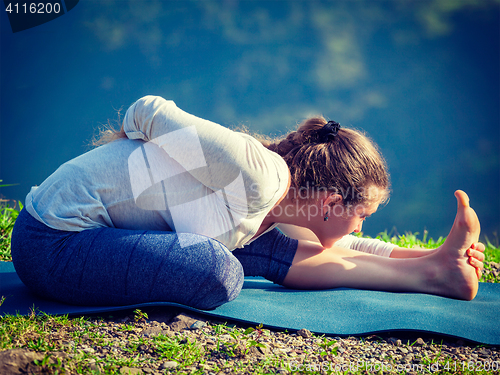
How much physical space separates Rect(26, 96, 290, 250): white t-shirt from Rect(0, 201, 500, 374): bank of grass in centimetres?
37

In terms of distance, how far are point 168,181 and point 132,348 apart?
635 millimetres

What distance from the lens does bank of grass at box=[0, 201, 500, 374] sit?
1.14m

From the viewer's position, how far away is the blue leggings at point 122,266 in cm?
148

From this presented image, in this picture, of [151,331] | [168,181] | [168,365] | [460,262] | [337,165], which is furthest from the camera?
[460,262]

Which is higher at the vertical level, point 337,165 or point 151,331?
point 337,165

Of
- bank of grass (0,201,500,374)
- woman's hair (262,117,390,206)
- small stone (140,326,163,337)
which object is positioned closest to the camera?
bank of grass (0,201,500,374)

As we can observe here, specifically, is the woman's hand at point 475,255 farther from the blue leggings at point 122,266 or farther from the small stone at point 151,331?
the small stone at point 151,331

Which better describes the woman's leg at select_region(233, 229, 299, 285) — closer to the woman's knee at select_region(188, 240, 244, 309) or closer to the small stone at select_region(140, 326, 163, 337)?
the woman's knee at select_region(188, 240, 244, 309)

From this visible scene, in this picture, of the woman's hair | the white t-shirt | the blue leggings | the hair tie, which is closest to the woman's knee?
the blue leggings

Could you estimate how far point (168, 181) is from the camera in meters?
1.58

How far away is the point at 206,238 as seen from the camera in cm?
154

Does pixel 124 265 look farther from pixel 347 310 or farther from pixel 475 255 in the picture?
pixel 475 255

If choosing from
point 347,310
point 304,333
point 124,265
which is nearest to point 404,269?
point 347,310

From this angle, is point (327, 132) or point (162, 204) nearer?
point (162, 204)
